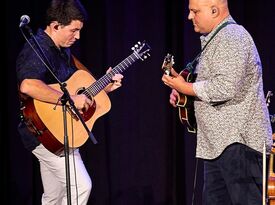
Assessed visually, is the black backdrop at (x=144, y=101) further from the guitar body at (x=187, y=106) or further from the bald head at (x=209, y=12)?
the bald head at (x=209, y=12)

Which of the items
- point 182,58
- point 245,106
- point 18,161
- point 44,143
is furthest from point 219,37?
point 18,161

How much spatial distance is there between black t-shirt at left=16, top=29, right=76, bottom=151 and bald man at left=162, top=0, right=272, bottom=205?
998 mm

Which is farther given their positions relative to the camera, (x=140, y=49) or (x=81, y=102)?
(x=140, y=49)

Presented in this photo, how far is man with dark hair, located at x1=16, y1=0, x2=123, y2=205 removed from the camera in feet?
12.3

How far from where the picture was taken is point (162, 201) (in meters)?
5.39

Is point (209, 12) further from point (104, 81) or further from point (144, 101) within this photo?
point (144, 101)

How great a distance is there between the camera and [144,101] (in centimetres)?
530

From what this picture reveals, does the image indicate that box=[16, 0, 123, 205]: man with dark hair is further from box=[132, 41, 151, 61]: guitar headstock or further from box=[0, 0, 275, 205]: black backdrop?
box=[0, 0, 275, 205]: black backdrop

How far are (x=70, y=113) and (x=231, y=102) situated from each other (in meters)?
1.32

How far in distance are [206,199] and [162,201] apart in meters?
1.96

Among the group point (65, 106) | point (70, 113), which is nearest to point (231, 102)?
point (65, 106)

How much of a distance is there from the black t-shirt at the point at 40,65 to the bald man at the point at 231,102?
39.3 inches

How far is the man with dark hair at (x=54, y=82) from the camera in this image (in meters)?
3.74

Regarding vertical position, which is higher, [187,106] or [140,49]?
[140,49]
